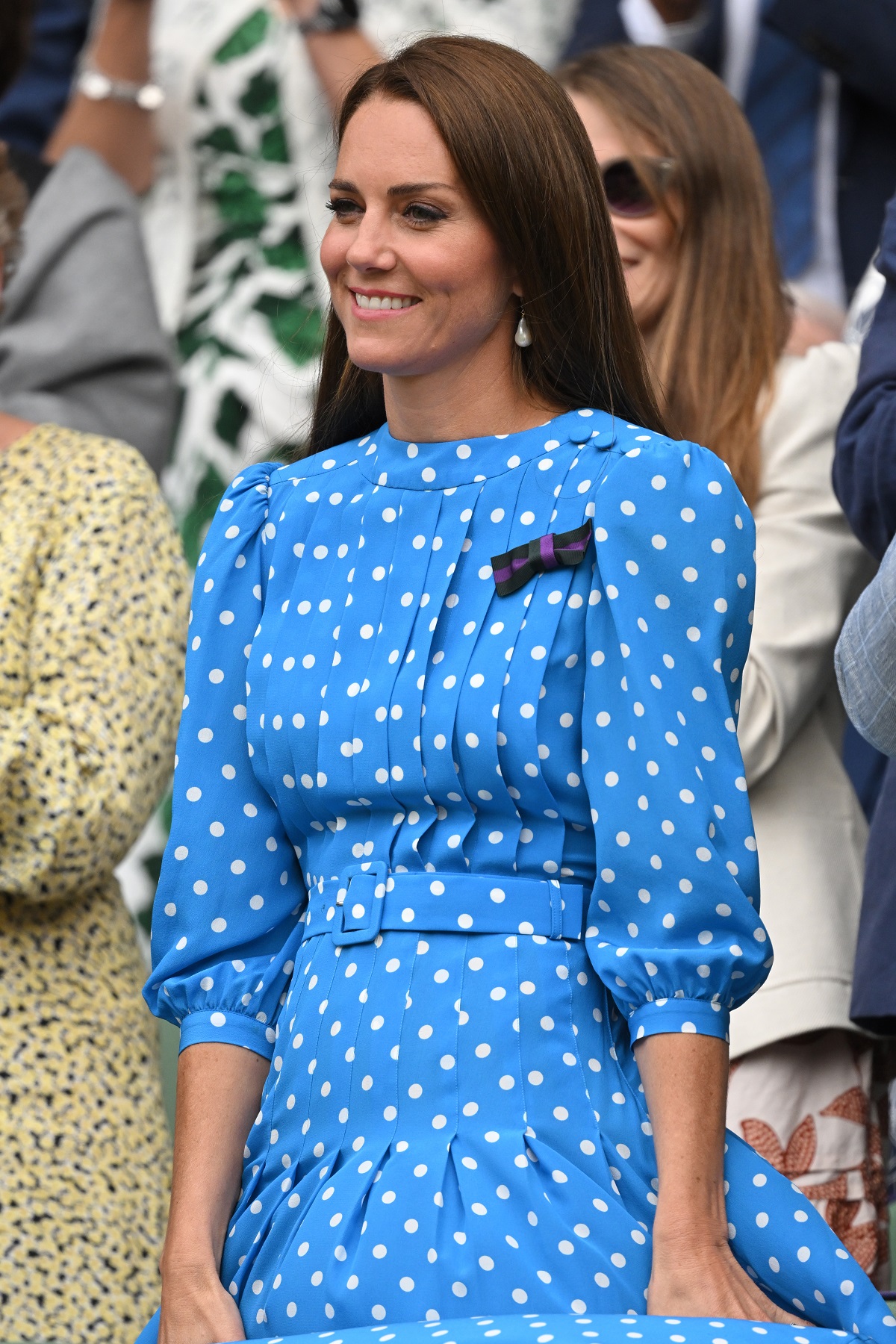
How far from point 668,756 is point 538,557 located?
249 mm

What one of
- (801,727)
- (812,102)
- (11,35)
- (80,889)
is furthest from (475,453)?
(11,35)

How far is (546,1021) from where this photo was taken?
6.43 ft

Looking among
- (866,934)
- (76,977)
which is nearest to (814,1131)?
(866,934)

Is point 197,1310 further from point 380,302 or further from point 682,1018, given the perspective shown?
point 380,302

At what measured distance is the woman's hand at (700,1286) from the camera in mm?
1813

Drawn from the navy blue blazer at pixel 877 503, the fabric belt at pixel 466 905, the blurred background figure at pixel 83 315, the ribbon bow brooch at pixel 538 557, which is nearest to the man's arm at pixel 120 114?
the blurred background figure at pixel 83 315

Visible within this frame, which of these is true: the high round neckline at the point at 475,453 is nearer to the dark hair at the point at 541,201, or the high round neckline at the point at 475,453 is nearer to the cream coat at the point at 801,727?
the dark hair at the point at 541,201

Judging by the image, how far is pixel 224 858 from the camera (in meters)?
2.22

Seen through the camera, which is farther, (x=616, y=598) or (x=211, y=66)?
(x=211, y=66)

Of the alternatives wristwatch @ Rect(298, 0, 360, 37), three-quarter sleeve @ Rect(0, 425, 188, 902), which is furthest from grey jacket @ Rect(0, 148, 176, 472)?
three-quarter sleeve @ Rect(0, 425, 188, 902)

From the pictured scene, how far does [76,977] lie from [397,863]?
3.74 ft

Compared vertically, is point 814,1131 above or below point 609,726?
below

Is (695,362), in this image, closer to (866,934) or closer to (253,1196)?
(866,934)

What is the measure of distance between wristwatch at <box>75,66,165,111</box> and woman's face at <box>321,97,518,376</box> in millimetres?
2928
